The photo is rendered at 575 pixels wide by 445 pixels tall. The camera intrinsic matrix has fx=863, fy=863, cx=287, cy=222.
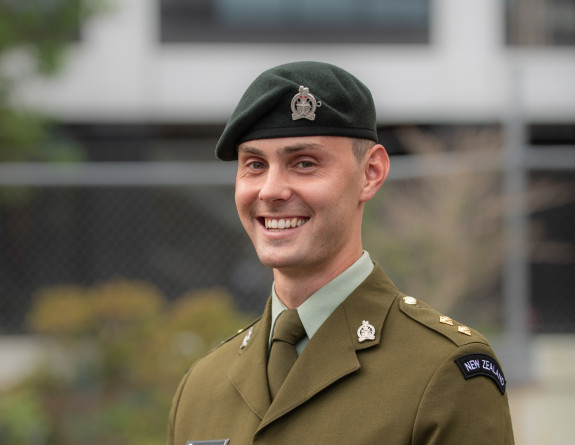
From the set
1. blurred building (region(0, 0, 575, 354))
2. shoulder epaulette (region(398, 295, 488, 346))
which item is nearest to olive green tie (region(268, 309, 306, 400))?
shoulder epaulette (region(398, 295, 488, 346))

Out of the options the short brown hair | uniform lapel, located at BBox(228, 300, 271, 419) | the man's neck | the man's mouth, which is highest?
the short brown hair

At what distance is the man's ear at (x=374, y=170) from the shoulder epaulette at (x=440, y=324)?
26 cm

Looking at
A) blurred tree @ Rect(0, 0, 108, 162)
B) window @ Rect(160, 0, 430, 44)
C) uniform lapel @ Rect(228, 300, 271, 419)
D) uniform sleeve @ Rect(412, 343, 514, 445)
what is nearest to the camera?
uniform sleeve @ Rect(412, 343, 514, 445)

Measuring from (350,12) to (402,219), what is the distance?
6.75m

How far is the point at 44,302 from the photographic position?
22.4ft

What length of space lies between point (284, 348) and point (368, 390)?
242mm

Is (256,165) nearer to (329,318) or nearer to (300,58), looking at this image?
(329,318)

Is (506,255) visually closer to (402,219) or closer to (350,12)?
(402,219)

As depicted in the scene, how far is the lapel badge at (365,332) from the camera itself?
183cm

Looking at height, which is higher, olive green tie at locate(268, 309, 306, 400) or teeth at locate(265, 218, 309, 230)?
teeth at locate(265, 218, 309, 230)

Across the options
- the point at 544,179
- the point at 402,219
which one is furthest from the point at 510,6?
the point at 402,219

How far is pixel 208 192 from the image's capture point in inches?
377

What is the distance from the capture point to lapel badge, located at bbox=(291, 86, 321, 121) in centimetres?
178

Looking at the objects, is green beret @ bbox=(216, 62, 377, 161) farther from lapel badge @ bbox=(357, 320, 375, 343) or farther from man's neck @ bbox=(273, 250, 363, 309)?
lapel badge @ bbox=(357, 320, 375, 343)
